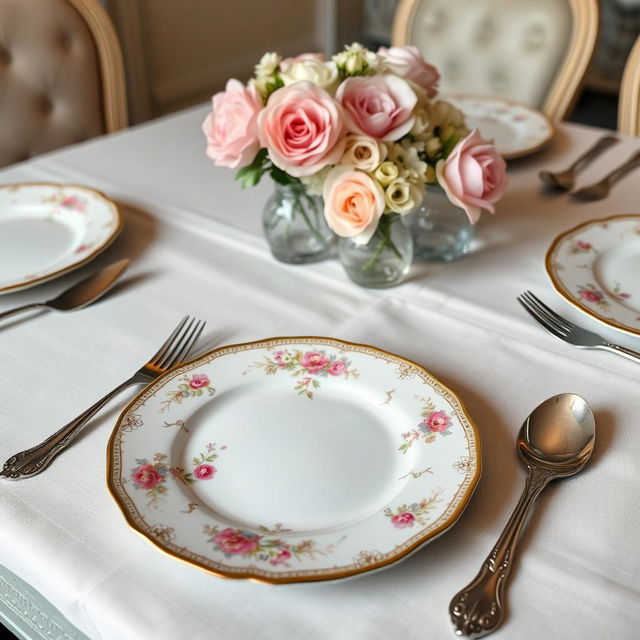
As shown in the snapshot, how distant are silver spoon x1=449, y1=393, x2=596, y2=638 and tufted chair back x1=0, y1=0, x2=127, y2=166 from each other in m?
1.14

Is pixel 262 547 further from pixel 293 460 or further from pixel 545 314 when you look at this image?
pixel 545 314

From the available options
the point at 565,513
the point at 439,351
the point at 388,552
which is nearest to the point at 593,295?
the point at 439,351

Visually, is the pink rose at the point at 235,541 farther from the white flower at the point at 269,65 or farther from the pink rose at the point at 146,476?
the white flower at the point at 269,65

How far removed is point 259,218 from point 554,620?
629 mm

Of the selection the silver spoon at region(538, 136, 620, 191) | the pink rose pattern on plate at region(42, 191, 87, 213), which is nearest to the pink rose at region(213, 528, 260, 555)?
the pink rose pattern on plate at region(42, 191, 87, 213)

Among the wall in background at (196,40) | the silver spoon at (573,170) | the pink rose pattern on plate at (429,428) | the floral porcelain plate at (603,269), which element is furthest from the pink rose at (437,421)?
the wall in background at (196,40)

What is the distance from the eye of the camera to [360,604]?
438 mm

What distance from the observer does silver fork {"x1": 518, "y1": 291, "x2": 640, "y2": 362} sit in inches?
25.8

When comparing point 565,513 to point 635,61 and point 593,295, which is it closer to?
point 593,295

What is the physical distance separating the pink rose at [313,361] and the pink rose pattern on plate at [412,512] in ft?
0.55

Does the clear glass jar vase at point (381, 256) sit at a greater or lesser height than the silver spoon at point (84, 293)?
greater

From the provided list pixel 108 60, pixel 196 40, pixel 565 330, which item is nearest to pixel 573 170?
pixel 565 330

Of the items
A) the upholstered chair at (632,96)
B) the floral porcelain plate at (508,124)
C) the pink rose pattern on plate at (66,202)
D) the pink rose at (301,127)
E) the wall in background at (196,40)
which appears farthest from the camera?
the wall in background at (196,40)

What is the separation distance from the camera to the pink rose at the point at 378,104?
0.66 m
